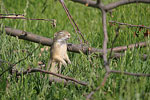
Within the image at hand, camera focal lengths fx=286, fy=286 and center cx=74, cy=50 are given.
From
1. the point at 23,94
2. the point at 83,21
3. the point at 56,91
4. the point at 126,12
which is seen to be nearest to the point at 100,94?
the point at 56,91

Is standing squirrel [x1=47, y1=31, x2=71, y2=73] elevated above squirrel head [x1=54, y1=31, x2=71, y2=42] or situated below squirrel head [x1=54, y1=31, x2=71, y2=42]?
below

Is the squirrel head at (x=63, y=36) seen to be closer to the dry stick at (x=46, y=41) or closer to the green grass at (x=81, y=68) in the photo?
the dry stick at (x=46, y=41)

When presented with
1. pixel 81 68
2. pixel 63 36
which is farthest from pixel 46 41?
pixel 81 68

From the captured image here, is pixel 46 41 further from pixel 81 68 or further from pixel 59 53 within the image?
pixel 81 68

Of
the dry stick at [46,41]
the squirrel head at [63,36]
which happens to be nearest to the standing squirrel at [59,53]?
the squirrel head at [63,36]

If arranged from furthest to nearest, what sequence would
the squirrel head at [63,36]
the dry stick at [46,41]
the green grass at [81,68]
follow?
the squirrel head at [63,36], the dry stick at [46,41], the green grass at [81,68]

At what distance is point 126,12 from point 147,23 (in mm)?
909

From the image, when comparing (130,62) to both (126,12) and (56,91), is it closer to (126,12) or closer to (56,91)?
(56,91)

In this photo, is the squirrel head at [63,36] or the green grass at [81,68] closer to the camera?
the green grass at [81,68]

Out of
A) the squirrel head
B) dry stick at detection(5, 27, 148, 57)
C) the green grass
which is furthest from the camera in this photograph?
the squirrel head

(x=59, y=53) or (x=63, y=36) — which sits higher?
(x=63, y=36)

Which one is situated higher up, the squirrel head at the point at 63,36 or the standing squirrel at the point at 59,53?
the squirrel head at the point at 63,36

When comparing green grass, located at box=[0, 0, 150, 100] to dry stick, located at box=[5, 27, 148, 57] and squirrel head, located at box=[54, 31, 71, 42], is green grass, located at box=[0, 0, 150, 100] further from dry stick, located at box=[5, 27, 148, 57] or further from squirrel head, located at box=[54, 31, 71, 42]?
squirrel head, located at box=[54, 31, 71, 42]

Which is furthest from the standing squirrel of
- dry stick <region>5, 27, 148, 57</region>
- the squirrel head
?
dry stick <region>5, 27, 148, 57</region>
